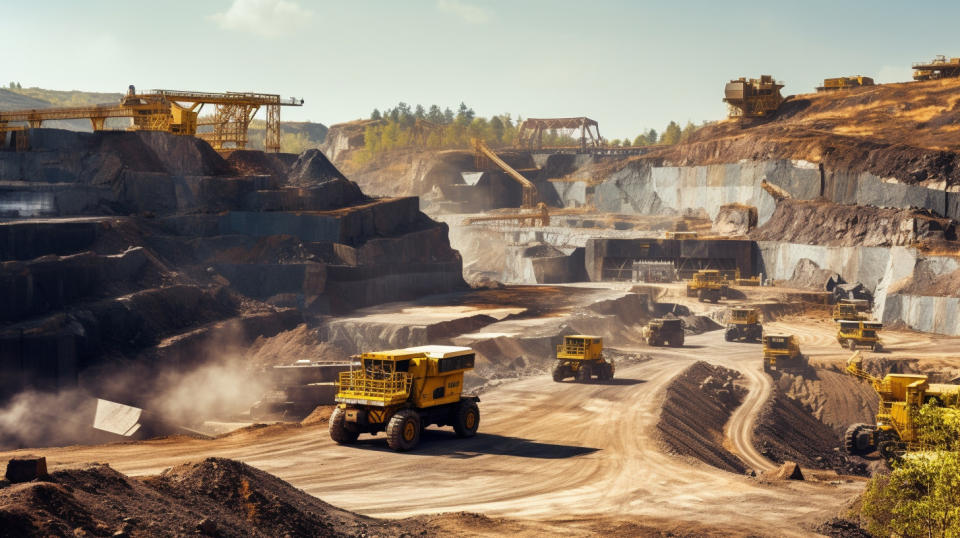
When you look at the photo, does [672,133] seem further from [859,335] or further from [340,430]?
[340,430]

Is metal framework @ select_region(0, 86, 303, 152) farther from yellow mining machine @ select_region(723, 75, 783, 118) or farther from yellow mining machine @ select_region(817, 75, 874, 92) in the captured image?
yellow mining machine @ select_region(817, 75, 874, 92)

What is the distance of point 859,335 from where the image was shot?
169 feet

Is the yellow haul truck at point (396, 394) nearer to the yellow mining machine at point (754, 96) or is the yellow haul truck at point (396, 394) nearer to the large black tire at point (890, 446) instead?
the large black tire at point (890, 446)

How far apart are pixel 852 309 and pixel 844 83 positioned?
2649 inches

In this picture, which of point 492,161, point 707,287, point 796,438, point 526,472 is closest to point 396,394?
point 526,472

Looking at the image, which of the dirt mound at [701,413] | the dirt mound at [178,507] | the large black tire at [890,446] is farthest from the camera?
the dirt mound at [701,413]

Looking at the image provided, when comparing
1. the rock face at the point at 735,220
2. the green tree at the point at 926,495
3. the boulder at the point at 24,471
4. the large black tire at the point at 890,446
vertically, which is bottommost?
the large black tire at the point at 890,446

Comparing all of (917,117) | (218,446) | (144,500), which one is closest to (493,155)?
(917,117)

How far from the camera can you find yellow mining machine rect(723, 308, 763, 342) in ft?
186

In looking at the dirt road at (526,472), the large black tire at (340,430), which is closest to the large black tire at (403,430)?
the dirt road at (526,472)

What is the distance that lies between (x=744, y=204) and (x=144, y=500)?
8557cm

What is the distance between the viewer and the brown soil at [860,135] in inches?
3073

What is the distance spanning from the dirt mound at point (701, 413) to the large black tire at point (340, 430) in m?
9.09

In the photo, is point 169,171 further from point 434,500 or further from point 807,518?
point 807,518
